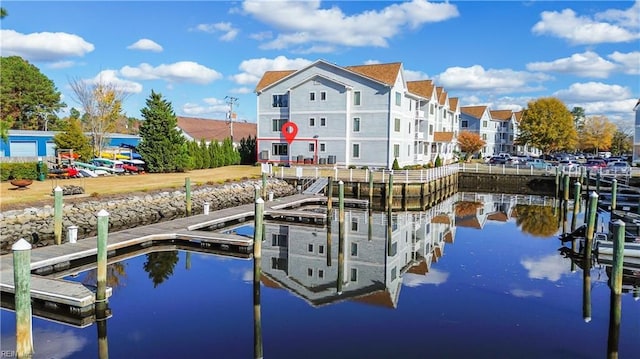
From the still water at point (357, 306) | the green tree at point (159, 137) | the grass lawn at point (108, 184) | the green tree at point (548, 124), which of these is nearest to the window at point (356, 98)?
the grass lawn at point (108, 184)

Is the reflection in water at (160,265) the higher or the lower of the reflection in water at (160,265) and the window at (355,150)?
the lower

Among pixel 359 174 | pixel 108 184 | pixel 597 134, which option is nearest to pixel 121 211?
pixel 108 184

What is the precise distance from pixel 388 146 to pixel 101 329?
115ft

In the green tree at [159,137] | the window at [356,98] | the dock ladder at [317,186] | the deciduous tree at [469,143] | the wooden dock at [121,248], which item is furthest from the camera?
the deciduous tree at [469,143]

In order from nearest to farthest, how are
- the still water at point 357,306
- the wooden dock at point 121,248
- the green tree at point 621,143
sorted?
the still water at point 357,306, the wooden dock at point 121,248, the green tree at point 621,143

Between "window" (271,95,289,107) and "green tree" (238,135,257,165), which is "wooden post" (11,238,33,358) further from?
"green tree" (238,135,257,165)

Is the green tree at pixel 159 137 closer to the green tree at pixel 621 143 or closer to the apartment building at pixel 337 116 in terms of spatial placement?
the apartment building at pixel 337 116

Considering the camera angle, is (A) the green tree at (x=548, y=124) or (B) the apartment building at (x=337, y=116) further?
(A) the green tree at (x=548, y=124)

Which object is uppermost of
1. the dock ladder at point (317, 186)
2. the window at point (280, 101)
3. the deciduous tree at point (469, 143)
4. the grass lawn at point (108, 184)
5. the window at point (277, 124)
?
the window at point (280, 101)

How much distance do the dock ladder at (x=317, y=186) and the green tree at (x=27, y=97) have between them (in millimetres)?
44278

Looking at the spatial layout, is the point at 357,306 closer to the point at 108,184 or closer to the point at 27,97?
the point at 108,184

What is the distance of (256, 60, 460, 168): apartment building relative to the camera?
44.5 meters

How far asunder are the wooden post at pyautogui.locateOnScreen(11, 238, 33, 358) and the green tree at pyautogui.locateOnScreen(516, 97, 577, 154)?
75988mm

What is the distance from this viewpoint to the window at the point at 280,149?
4809 cm
